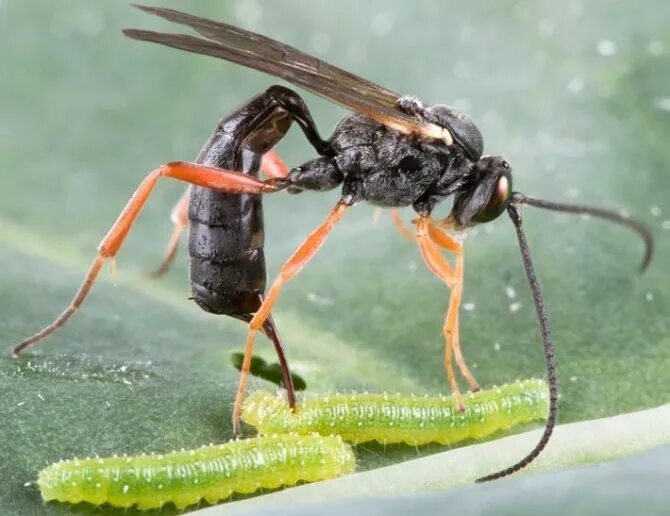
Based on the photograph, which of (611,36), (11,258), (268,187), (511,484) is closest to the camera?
(511,484)

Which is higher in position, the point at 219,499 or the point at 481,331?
the point at 481,331

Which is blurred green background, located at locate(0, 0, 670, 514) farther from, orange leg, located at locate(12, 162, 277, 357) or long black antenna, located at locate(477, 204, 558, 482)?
orange leg, located at locate(12, 162, 277, 357)

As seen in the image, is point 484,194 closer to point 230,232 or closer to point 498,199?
point 498,199

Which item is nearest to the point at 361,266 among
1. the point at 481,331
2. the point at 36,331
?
the point at 481,331

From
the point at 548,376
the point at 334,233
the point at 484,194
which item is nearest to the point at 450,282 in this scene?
the point at 484,194

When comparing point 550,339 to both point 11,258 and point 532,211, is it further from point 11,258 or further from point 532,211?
point 11,258

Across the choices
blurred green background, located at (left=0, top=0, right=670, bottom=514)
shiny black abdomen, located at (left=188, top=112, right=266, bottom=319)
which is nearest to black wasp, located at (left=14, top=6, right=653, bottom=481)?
shiny black abdomen, located at (left=188, top=112, right=266, bottom=319)

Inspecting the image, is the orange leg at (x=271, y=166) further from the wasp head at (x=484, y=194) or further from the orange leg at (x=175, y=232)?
the wasp head at (x=484, y=194)
